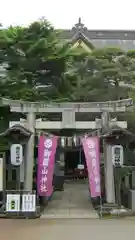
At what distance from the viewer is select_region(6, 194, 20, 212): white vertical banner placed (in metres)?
13.9

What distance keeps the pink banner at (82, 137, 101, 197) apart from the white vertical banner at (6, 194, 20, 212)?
276cm

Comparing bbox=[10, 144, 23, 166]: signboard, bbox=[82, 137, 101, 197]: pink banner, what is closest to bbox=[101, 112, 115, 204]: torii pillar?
bbox=[82, 137, 101, 197]: pink banner

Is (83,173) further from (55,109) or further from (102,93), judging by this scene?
(55,109)

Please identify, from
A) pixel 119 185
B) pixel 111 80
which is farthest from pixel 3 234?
pixel 111 80

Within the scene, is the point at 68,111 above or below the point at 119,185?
above

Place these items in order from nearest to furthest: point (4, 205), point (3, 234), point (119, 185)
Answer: point (3, 234)
point (4, 205)
point (119, 185)

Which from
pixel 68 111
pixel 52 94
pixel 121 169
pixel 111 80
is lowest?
pixel 121 169

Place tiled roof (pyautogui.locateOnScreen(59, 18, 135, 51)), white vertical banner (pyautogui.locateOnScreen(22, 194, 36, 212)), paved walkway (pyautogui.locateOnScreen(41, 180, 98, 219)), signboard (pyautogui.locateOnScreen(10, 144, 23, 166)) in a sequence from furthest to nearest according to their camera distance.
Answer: tiled roof (pyautogui.locateOnScreen(59, 18, 135, 51)) → signboard (pyautogui.locateOnScreen(10, 144, 23, 166)) → paved walkway (pyautogui.locateOnScreen(41, 180, 98, 219)) → white vertical banner (pyautogui.locateOnScreen(22, 194, 36, 212))

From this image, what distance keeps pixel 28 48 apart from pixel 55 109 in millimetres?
4121

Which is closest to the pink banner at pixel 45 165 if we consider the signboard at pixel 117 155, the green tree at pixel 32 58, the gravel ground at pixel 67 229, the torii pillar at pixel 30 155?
the torii pillar at pixel 30 155

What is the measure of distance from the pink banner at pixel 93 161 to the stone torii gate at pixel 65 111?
0.71 metres

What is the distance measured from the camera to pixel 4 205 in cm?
1453

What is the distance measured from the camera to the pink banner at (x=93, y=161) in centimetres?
1488

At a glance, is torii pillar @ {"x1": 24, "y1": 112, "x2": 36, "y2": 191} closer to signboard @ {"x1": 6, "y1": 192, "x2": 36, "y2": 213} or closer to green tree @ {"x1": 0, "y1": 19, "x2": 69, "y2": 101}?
signboard @ {"x1": 6, "y1": 192, "x2": 36, "y2": 213}
